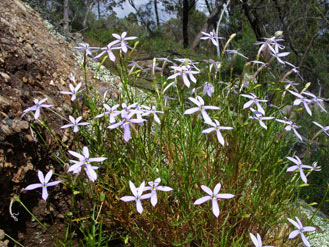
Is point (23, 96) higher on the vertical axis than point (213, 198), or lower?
higher

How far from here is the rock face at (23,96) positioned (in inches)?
64.9

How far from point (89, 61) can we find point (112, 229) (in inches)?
88.1

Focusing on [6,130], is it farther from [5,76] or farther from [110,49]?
[110,49]

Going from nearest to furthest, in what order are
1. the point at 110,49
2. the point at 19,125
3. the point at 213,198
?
1. the point at 213,198
2. the point at 110,49
3. the point at 19,125

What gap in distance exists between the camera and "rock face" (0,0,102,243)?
5.41ft

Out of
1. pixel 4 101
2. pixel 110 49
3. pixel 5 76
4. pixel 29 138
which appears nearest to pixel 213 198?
pixel 110 49

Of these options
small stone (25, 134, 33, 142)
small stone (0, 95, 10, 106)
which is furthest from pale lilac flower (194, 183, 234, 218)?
small stone (0, 95, 10, 106)

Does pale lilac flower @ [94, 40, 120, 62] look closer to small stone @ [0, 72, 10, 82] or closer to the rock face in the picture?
the rock face

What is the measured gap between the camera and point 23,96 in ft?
6.31

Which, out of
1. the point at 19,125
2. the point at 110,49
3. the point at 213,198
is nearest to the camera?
the point at 213,198

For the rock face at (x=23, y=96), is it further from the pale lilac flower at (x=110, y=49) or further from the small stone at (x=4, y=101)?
the pale lilac flower at (x=110, y=49)

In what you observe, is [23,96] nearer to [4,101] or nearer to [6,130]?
[4,101]

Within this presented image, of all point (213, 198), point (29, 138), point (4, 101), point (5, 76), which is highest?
point (5, 76)

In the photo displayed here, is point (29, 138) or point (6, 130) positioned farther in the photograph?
point (29, 138)
